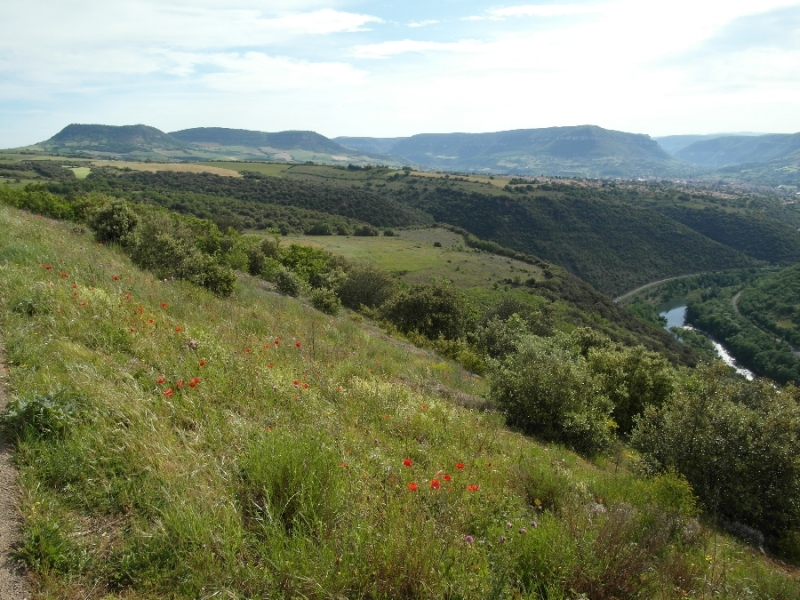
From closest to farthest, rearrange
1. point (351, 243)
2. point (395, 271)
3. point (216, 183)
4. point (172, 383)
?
point (172, 383) < point (395, 271) < point (351, 243) < point (216, 183)

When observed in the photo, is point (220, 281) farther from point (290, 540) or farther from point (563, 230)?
point (563, 230)

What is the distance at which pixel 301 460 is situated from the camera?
3357mm

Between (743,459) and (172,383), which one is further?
(743,459)

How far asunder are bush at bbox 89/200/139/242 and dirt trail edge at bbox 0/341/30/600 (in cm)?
1457

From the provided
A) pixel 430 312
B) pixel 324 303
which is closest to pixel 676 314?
pixel 430 312

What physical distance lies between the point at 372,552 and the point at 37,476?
247 cm

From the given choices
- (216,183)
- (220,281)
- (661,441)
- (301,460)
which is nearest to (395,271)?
(220,281)

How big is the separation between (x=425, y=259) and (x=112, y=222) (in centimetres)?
6026

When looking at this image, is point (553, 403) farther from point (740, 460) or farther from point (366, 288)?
point (366, 288)

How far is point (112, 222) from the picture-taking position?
54.0ft

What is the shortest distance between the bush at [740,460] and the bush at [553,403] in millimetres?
1179

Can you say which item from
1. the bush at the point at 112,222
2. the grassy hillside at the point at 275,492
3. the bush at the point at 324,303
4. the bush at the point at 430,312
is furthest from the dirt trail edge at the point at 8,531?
the bush at the point at 430,312

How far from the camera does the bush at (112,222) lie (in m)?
15.9

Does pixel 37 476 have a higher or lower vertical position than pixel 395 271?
higher
